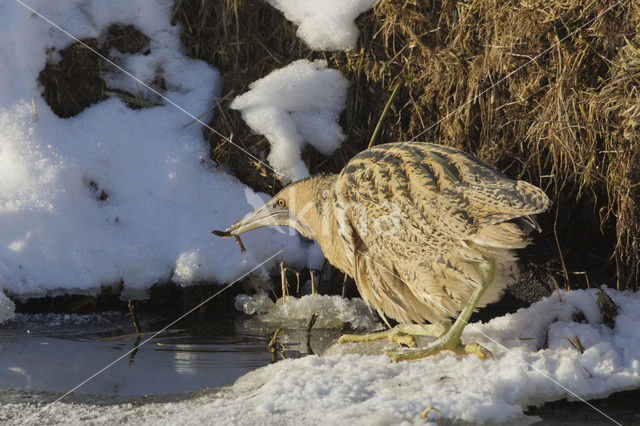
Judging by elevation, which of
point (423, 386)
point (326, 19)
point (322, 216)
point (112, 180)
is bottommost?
point (423, 386)

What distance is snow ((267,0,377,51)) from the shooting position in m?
4.25

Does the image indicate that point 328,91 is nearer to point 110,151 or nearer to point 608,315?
point 110,151

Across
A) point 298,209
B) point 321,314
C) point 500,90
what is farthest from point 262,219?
point 500,90

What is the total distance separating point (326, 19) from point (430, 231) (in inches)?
71.6

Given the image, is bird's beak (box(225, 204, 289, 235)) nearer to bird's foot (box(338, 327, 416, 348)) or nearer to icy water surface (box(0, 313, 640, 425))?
icy water surface (box(0, 313, 640, 425))

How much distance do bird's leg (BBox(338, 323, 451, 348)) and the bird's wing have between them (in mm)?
457

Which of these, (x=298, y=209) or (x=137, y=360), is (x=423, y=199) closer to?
(x=298, y=209)

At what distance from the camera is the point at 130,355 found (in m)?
3.37

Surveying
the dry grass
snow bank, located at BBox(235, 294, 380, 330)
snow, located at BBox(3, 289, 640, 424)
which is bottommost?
snow, located at BBox(3, 289, 640, 424)

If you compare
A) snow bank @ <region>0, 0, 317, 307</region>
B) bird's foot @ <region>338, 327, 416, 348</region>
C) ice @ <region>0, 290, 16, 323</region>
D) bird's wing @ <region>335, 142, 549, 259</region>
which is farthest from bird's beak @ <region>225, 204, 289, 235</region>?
ice @ <region>0, 290, 16, 323</region>

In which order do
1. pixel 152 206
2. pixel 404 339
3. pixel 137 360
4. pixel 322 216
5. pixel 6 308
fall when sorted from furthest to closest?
1. pixel 152 206
2. pixel 6 308
3. pixel 322 216
4. pixel 404 339
5. pixel 137 360

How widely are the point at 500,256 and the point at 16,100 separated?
9.88 ft

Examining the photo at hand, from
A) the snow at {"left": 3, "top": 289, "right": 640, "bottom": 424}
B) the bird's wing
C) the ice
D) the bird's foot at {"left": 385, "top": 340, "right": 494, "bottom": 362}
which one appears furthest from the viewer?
the ice

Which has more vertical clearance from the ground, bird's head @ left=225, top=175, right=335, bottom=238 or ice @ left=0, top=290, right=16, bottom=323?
bird's head @ left=225, top=175, right=335, bottom=238
